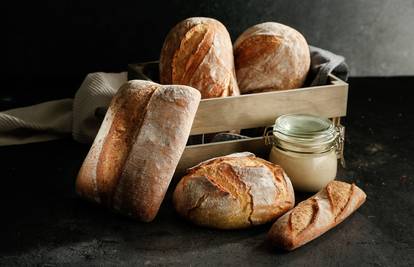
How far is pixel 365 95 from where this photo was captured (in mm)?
2186

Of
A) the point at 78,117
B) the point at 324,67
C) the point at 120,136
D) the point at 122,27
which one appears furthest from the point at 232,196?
the point at 122,27

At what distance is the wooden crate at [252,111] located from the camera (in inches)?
60.7

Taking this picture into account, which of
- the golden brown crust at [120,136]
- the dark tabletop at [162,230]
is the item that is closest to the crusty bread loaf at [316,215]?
the dark tabletop at [162,230]

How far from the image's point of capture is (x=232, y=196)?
1.31 meters

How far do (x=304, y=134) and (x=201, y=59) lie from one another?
315 mm

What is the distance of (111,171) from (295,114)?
0.46 m

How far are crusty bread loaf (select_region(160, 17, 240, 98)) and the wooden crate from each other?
0.06 metres

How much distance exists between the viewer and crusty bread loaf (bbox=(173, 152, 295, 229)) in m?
1.32

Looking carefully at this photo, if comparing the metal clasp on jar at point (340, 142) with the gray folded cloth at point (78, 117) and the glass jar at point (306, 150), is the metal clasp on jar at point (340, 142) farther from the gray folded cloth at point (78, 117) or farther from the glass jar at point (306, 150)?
the gray folded cloth at point (78, 117)

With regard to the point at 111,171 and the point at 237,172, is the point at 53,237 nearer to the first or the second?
the point at 111,171

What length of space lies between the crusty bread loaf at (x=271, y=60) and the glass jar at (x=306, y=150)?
165 mm

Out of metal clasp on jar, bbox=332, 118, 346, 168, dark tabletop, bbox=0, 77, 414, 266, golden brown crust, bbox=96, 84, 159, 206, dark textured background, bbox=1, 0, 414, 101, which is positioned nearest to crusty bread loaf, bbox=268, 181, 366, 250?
dark tabletop, bbox=0, 77, 414, 266

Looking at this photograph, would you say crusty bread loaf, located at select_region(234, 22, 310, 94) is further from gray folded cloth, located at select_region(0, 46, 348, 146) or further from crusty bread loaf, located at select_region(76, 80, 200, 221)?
crusty bread loaf, located at select_region(76, 80, 200, 221)

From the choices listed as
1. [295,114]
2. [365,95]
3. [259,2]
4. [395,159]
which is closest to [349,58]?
[365,95]
